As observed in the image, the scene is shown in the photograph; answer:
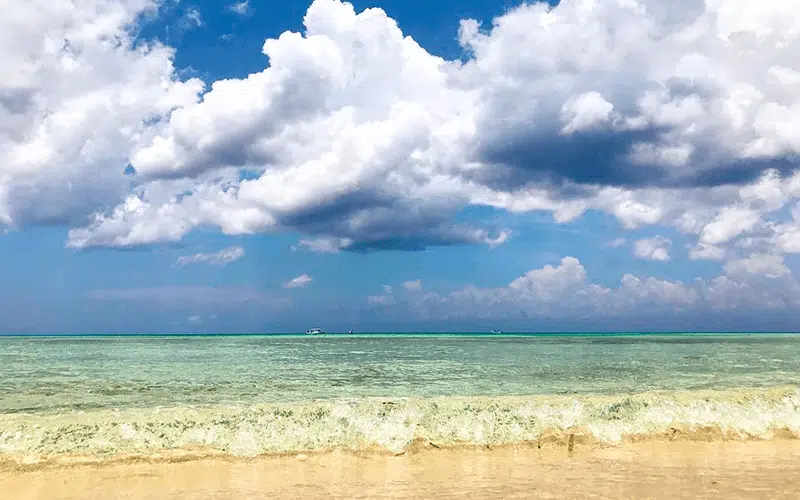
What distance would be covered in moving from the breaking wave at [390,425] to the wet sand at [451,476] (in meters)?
0.52

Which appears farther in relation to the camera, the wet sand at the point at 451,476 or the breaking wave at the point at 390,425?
the breaking wave at the point at 390,425

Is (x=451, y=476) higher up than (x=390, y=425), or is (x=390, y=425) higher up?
(x=390, y=425)

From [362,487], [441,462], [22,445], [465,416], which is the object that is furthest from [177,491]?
[465,416]

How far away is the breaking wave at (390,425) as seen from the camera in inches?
513

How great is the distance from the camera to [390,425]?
14172 mm

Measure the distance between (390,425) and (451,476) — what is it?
2.80 metres

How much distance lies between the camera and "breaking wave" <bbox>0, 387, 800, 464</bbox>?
513 inches

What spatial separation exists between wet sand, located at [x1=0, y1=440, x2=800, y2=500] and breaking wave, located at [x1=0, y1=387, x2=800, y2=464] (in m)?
0.52

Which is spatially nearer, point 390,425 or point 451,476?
Result: point 451,476

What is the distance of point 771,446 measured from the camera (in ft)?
46.4

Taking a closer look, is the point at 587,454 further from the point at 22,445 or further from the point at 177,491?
the point at 22,445

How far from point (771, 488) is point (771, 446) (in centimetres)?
436

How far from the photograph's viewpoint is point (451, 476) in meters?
11.7

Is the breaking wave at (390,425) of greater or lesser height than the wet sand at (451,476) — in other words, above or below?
above
